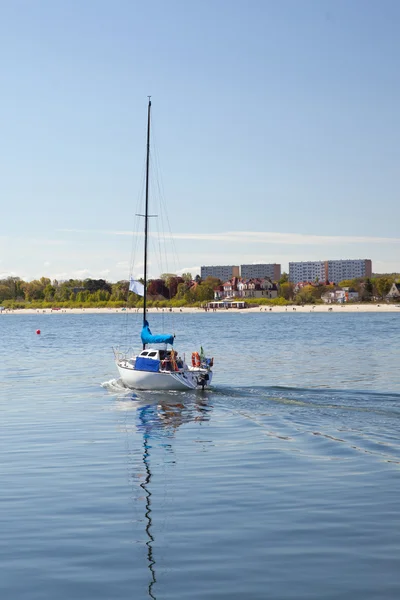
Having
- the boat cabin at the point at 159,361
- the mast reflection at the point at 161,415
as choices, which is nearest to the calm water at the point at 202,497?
the mast reflection at the point at 161,415

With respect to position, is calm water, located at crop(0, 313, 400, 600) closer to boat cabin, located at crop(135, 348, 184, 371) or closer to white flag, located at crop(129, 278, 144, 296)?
boat cabin, located at crop(135, 348, 184, 371)

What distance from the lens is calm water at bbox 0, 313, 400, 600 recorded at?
1368cm

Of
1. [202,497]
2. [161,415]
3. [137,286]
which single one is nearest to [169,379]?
[161,415]

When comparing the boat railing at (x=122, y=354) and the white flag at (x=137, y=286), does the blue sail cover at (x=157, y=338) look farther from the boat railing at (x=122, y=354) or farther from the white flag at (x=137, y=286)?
the boat railing at (x=122, y=354)

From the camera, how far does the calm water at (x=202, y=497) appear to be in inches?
539

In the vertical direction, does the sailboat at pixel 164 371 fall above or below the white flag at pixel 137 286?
below

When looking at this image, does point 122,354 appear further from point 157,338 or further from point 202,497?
point 202,497

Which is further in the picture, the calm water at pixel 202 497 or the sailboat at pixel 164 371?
the sailboat at pixel 164 371

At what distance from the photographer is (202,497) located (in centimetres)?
1925

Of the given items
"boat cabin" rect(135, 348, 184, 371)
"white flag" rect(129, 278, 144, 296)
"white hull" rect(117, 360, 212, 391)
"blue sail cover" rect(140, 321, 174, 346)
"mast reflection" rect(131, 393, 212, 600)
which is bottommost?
"mast reflection" rect(131, 393, 212, 600)

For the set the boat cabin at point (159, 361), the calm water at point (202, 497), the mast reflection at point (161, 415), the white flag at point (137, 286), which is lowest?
the mast reflection at point (161, 415)

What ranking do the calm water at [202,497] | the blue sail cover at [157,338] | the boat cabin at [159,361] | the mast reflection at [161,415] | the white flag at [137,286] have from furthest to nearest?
the white flag at [137,286] → the blue sail cover at [157,338] → the boat cabin at [159,361] → the mast reflection at [161,415] → the calm water at [202,497]

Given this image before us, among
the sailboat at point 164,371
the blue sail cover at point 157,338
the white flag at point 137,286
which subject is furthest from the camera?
the white flag at point 137,286

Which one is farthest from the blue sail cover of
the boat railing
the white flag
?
the boat railing
